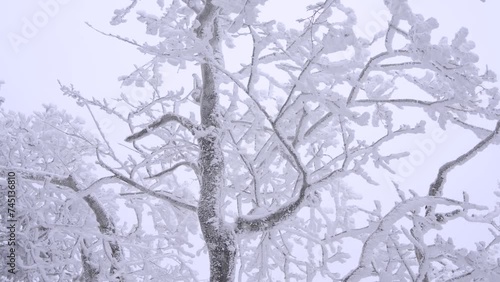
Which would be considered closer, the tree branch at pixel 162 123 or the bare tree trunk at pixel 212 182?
the bare tree trunk at pixel 212 182

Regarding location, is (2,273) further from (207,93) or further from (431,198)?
(431,198)

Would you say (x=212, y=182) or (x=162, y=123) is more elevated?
(x=162, y=123)

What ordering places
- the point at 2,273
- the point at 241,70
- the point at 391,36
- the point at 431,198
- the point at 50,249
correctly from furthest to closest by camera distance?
the point at 2,273, the point at 50,249, the point at 241,70, the point at 431,198, the point at 391,36

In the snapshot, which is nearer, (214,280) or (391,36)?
(391,36)

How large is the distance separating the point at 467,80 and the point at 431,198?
913 millimetres

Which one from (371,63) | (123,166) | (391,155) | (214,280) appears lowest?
(214,280)

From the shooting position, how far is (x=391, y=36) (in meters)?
2.18

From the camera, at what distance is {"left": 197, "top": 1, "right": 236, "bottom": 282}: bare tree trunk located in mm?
3010

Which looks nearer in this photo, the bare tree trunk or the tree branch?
the bare tree trunk

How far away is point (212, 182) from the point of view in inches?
130

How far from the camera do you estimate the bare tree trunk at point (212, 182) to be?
301 cm

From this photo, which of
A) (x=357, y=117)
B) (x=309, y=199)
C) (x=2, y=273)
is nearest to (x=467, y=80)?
(x=357, y=117)

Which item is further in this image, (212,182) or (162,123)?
(162,123)

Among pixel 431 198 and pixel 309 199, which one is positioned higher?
pixel 309 199
